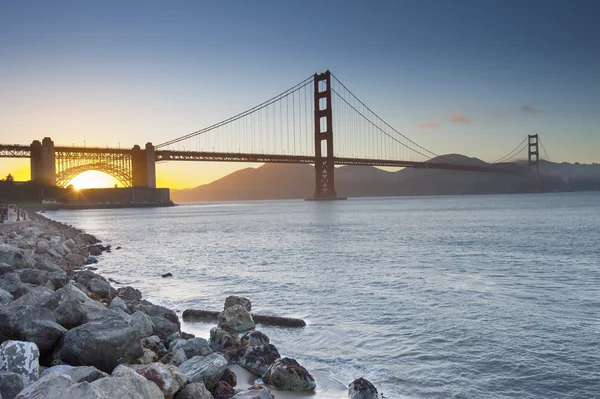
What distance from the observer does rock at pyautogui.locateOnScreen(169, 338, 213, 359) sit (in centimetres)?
593

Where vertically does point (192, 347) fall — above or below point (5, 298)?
below

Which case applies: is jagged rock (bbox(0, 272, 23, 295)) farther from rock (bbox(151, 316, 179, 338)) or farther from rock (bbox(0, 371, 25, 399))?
rock (bbox(0, 371, 25, 399))

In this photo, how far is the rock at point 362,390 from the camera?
5.14 m

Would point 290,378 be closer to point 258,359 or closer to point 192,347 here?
point 258,359

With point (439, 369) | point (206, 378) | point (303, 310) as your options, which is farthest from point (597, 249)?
point (206, 378)

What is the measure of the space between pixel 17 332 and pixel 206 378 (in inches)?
72.4

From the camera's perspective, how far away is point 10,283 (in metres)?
7.34

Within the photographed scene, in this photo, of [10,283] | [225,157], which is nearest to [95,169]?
[225,157]

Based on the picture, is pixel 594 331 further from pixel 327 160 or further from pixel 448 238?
pixel 327 160

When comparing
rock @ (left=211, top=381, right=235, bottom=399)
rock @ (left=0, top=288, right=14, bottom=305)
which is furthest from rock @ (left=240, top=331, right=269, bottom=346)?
rock @ (left=0, top=288, right=14, bottom=305)

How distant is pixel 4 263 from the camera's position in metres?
9.22

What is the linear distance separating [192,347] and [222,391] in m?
1.18

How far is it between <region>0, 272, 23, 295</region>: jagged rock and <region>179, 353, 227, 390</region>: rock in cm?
326

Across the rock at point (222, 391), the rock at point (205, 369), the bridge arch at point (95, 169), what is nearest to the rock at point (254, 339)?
the rock at point (205, 369)
